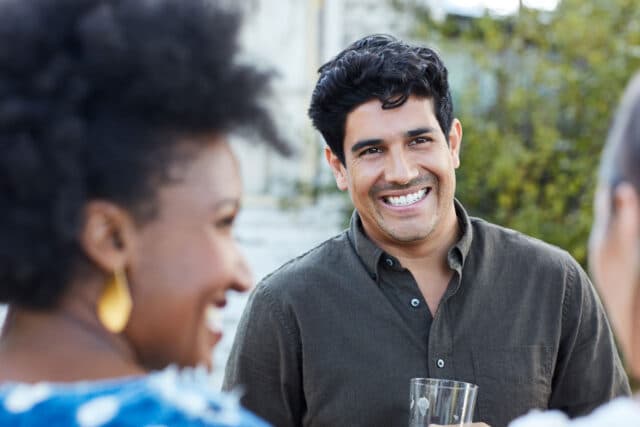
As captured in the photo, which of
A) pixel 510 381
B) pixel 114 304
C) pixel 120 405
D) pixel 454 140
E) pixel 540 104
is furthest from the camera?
pixel 540 104

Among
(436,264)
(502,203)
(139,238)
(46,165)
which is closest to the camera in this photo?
(46,165)

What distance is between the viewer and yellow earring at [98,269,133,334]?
5.44 feet

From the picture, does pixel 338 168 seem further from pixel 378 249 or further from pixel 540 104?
pixel 540 104

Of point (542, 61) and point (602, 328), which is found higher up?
point (542, 61)

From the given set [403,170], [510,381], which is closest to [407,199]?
[403,170]

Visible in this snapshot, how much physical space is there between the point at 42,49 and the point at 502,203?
6152 mm

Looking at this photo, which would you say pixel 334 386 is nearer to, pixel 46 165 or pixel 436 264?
pixel 436 264

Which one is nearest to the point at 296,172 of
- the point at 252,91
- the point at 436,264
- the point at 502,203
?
the point at 502,203

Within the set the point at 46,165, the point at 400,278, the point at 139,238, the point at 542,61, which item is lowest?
the point at 400,278

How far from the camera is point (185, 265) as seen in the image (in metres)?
1.68

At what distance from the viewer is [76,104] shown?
156 cm

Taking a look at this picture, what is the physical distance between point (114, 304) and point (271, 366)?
1.72 meters

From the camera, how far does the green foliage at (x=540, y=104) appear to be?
7418 millimetres

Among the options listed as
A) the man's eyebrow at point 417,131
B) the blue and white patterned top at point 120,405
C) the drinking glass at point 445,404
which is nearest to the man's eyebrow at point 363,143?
the man's eyebrow at point 417,131
